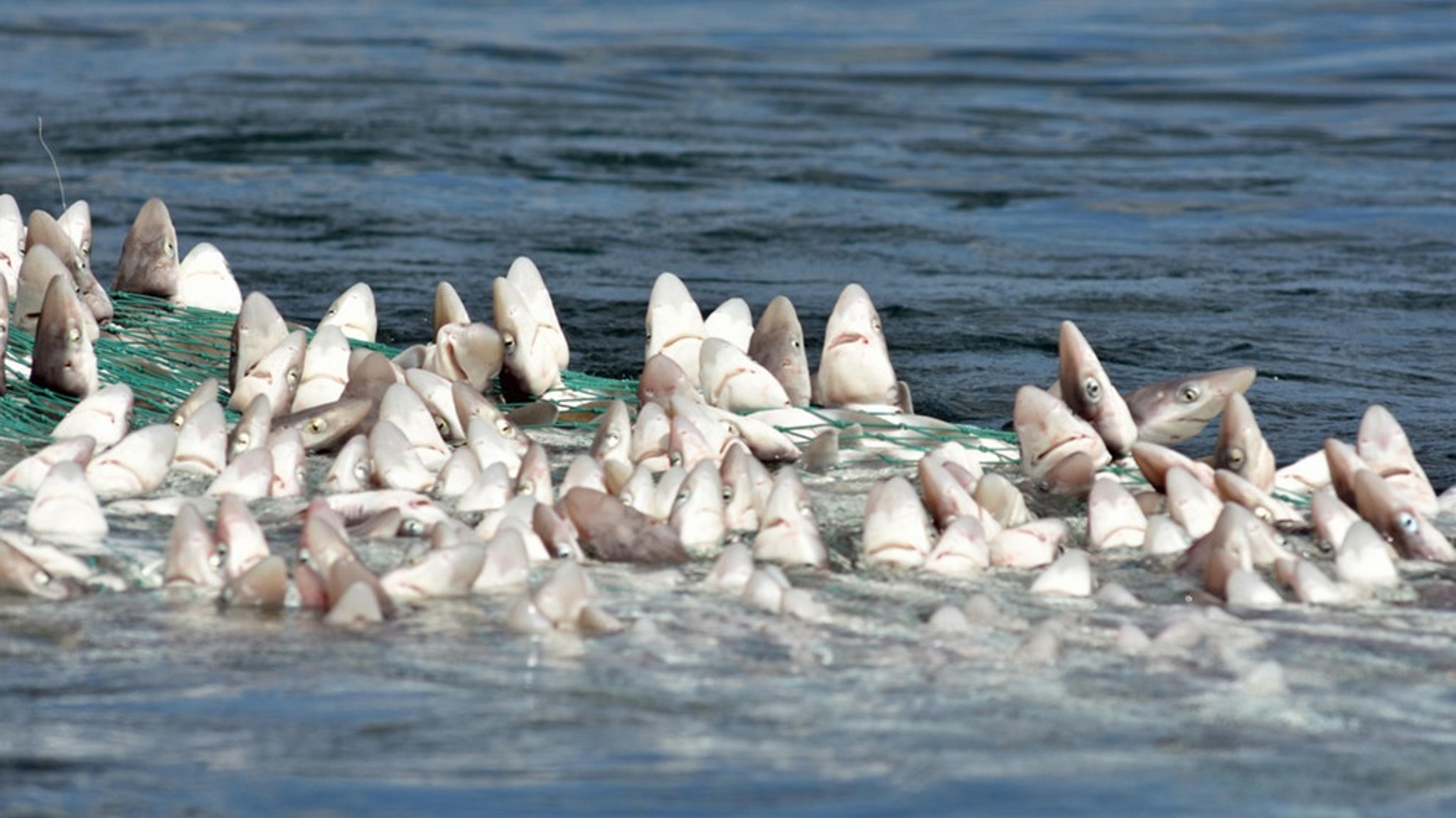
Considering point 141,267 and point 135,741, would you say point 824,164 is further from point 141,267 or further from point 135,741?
point 135,741

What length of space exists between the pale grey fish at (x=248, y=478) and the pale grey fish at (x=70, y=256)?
1.31m

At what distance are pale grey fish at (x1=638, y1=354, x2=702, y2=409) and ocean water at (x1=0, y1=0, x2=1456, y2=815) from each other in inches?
31.5

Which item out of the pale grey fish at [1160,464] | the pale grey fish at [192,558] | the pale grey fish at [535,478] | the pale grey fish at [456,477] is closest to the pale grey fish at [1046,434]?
→ the pale grey fish at [1160,464]

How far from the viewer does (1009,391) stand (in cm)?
A: 638

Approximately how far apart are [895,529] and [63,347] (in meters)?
2.23

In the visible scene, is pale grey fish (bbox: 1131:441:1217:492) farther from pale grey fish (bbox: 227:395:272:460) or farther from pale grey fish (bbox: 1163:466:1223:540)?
pale grey fish (bbox: 227:395:272:460)

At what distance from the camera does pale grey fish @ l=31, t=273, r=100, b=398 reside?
489 centimetres

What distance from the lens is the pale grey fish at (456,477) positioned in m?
4.34

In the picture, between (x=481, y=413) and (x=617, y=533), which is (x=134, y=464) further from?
(x=617, y=533)

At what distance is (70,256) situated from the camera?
5.56 metres

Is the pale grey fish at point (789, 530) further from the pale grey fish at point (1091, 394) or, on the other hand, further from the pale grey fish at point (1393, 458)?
the pale grey fish at point (1393, 458)

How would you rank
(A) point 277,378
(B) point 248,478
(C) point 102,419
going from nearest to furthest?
(B) point 248,478 → (C) point 102,419 → (A) point 277,378

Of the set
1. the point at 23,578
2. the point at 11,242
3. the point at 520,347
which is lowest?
the point at 23,578

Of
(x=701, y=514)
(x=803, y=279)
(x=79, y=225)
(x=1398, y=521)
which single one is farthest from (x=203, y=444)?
(x=803, y=279)
